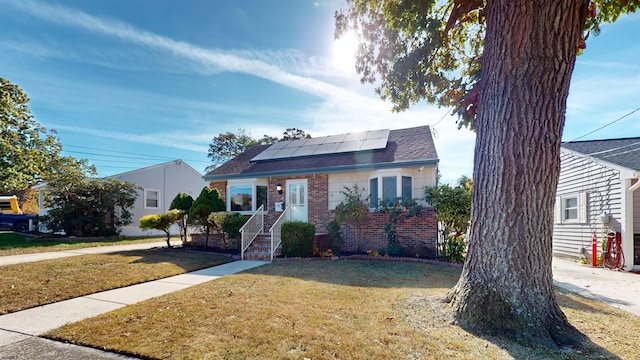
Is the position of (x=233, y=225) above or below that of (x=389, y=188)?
below

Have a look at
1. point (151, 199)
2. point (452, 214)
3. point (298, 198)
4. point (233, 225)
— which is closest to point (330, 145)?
point (298, 198)

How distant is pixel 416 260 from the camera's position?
30.6 ft

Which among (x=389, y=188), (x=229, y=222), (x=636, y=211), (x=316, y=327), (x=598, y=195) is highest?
(x=389, y=188)

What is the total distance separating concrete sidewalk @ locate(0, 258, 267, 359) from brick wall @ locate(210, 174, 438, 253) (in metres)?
5.36

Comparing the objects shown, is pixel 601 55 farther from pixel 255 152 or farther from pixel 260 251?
pixel 255 152

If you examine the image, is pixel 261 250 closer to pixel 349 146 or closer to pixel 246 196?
pixel 246 196

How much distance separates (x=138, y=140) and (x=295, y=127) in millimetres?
13341

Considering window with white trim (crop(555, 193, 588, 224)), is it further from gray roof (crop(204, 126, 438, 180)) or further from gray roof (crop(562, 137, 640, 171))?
gray roof (crop(204, 126, 438, 180))

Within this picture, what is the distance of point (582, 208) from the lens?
10500 mm

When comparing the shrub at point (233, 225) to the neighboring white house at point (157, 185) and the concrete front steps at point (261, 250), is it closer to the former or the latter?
the concrete front steps at point (261, 250)

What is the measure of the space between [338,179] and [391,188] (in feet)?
7.00

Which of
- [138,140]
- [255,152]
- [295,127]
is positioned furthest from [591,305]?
[138,140]

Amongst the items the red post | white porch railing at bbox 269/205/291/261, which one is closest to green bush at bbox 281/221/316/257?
white porch railing at bbox 269/205/291/261

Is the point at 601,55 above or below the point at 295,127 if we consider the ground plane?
below
